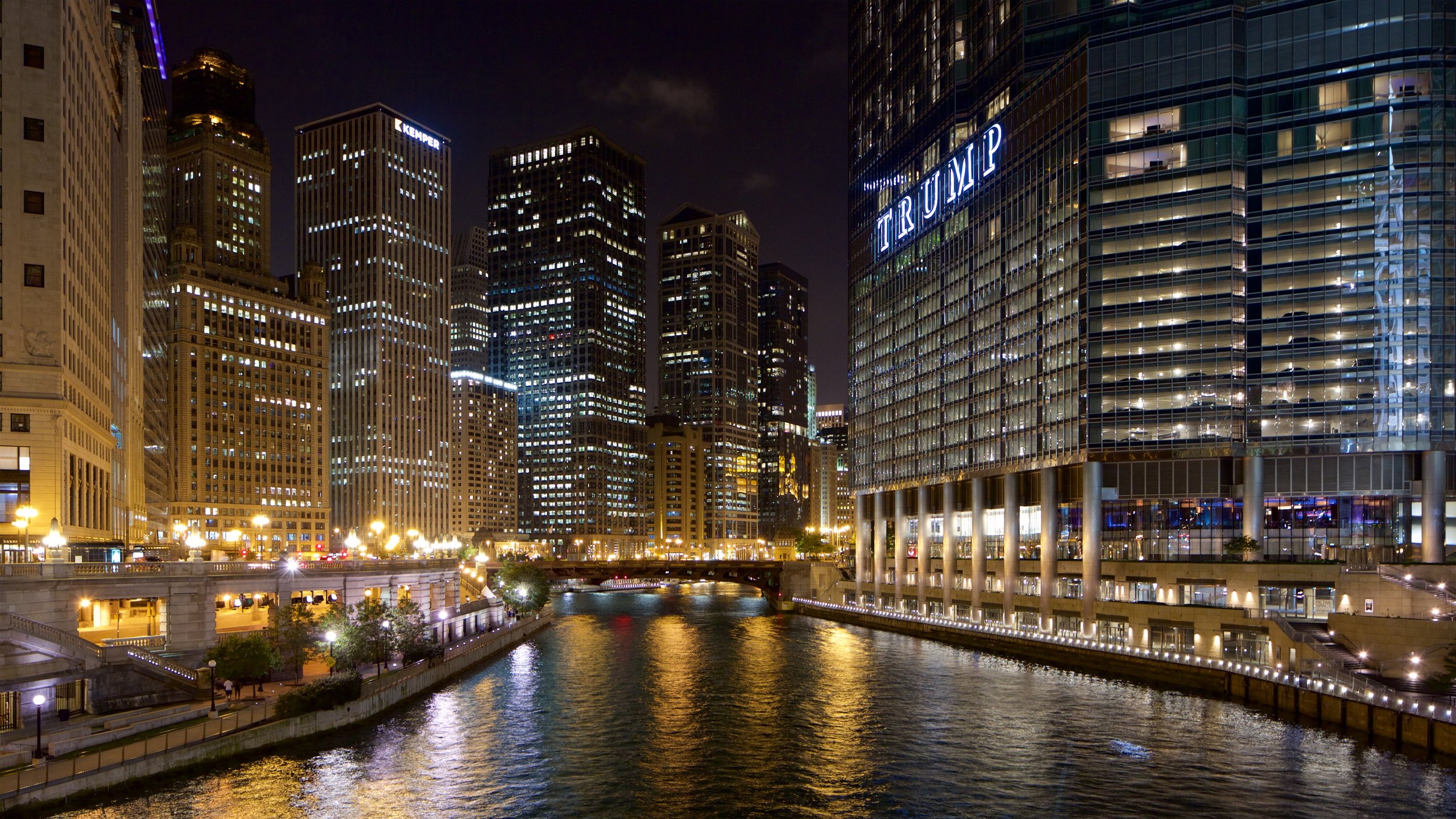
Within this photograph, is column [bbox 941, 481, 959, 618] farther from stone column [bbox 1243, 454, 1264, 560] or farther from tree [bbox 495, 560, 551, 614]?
tree [bbox 495, 560, 551, 614]

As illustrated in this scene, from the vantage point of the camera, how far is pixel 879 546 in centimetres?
18688

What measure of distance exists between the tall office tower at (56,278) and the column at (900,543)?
111838mm

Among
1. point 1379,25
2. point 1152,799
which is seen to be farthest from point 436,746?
point 1379,25

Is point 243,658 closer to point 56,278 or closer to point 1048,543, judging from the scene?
point 56,278

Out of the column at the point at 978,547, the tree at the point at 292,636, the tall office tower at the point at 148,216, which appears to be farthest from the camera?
the tall office tower at the point at 148,216

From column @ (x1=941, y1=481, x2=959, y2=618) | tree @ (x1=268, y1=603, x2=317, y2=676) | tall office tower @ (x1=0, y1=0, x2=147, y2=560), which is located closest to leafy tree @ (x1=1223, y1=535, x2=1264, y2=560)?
column @ (x1=941, y1=481, x2=959, y2=618)

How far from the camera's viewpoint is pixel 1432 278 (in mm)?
107750

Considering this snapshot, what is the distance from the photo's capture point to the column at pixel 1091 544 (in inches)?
4555

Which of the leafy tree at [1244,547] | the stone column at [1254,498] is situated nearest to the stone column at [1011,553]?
the stone column at [1254,498]

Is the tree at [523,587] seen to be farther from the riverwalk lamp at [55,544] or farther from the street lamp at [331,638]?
the riverwalk lamp at [55,544]

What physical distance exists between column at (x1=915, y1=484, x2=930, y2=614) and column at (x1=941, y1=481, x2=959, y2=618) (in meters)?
3.35

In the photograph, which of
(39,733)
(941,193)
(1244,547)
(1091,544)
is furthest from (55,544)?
(941,193)

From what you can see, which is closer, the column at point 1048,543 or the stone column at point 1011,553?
the column at point 1048,543

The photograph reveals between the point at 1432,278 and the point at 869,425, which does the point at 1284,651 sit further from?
the point at 869,425
